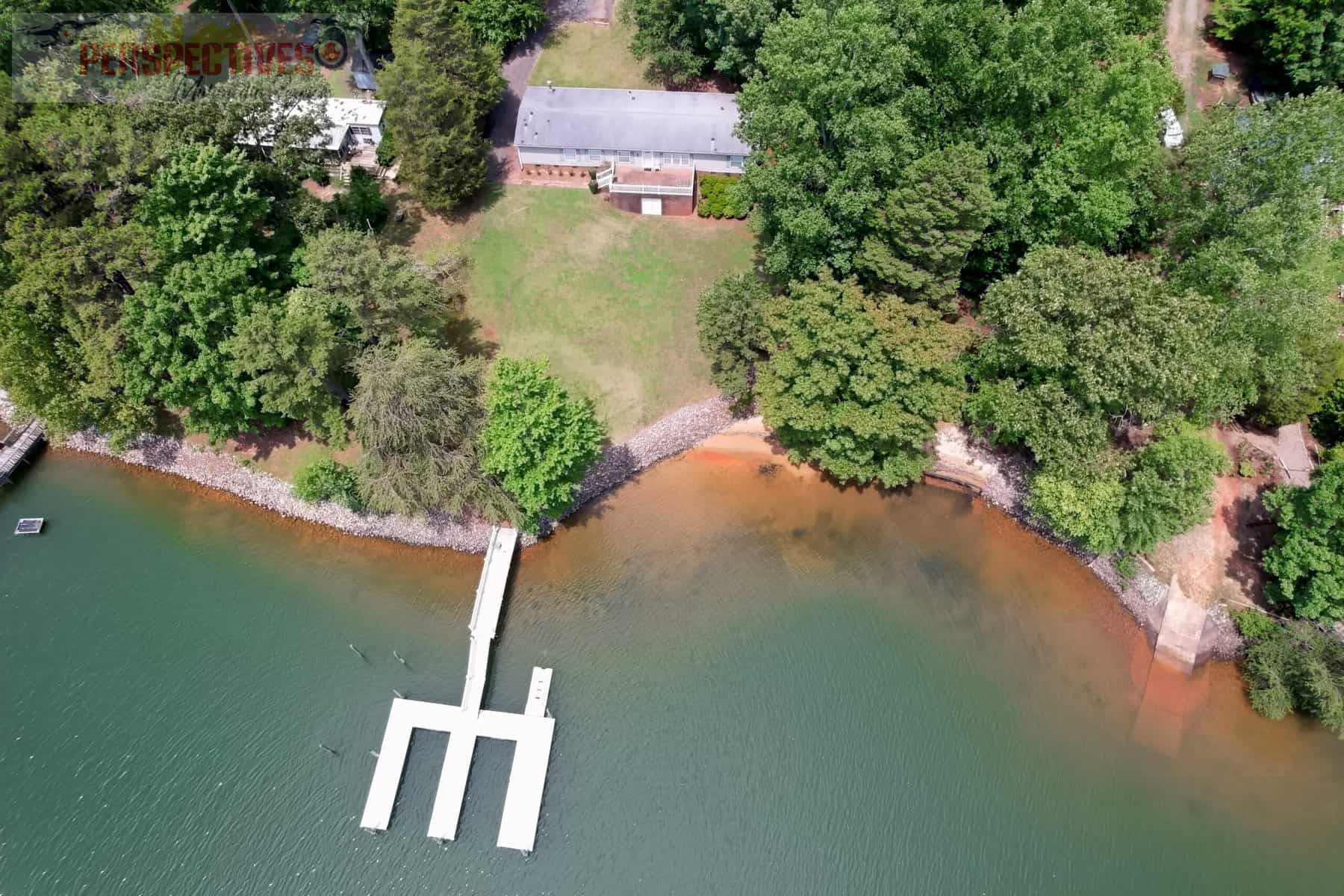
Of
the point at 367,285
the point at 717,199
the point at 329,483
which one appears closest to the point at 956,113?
the point at 717,199

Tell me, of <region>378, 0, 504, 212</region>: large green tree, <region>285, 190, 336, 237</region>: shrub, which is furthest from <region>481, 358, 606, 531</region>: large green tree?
<region>378, 0, 504, 212</region>: large green tree

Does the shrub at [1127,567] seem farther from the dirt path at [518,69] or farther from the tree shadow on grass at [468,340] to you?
the dirt path at [518,69]

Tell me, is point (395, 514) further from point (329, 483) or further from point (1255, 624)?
point (1255, 624)

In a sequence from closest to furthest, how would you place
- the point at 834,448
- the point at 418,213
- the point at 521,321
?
1. the point at 834,448
2. the point at 521,321
3. the point at 418,213

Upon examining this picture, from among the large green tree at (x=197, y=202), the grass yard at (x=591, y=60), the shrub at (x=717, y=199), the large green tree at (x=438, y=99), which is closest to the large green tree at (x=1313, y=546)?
the shrub at (x=717, y=199)

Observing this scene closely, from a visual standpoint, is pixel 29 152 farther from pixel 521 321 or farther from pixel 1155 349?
pixel 1155 349

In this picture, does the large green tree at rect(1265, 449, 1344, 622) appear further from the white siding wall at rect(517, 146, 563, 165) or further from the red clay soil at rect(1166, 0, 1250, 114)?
the white siding wall at rect(517, 146, 563, 165)

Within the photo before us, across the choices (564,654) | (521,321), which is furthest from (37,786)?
(521,321)

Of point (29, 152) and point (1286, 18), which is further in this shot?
point (1286, 18)
